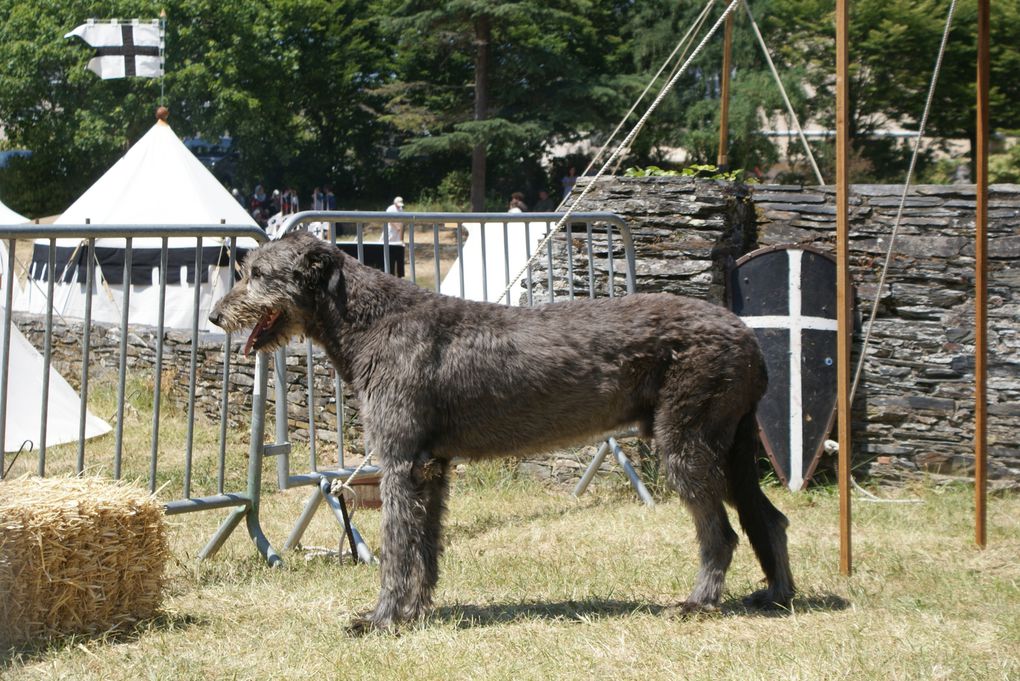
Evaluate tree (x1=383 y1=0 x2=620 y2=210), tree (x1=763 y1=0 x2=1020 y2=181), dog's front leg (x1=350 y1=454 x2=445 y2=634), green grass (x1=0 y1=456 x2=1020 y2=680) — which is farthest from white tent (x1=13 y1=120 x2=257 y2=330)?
tree (x1=383 y1=0 x2=620 y2=210)

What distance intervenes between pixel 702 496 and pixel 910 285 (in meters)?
3.90

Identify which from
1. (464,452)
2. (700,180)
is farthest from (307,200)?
(464,452)

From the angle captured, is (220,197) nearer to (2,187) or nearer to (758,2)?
(758,2)

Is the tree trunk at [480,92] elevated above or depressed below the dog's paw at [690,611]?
above

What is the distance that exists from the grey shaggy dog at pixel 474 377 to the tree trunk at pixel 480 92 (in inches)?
1243

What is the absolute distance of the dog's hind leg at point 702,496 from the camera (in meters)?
5.04

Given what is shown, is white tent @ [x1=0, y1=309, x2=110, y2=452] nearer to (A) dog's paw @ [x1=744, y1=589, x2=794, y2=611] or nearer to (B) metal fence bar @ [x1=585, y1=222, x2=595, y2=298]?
(B) metal fence bar @ [x1=585, y1=222, x2=595, y2=298]

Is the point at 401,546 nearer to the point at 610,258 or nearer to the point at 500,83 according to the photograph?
the point at 610,258

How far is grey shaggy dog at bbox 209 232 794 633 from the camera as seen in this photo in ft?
16.2

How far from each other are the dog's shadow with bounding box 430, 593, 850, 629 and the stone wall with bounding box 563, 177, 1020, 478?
3.05 meters

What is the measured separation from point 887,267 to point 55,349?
9562 mm

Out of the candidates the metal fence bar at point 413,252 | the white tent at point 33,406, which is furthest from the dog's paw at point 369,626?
the white tent at point 33,406

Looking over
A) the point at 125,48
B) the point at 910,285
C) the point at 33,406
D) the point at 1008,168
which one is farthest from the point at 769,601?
the point at 125,48

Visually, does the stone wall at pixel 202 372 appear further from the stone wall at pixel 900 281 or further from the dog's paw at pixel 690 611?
the dog's paw at pixel 690 611
